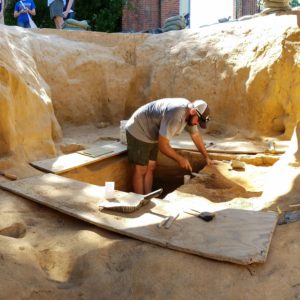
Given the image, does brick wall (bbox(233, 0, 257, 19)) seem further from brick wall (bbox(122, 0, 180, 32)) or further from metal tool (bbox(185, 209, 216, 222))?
metal tool (bbox(185, 209, 216, 222))

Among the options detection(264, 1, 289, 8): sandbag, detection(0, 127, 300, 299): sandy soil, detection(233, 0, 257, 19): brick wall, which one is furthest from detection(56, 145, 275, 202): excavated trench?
detection(233, 0, 257, 19): brick wall

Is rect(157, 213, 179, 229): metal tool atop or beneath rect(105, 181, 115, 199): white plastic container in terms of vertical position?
beneath

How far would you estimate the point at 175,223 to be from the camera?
3406mm

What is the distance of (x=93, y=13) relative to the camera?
49.1ft

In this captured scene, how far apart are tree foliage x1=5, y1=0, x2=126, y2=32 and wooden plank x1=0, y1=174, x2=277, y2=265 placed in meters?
11.6

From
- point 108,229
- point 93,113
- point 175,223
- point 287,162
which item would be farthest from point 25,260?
point 93,113

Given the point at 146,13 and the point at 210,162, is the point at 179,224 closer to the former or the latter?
the point at 210,162

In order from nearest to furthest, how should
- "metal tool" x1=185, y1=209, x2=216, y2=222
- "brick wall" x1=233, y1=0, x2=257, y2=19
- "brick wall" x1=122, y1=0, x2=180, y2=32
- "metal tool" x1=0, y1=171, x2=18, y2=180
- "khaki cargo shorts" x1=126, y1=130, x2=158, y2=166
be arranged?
"metal tool" x1=185, y1=209, x2=216, y2=222, "metal tool" x1=0, y1=171, x2=18, y2=180, "khaki cargo shorts" x1=126, y1=130, x2=158, y2=166, "brick wall" x1=122, y1=0, x2=180, y2=32, "brick wall" x1=233, y1=0, x2=257, y2=19

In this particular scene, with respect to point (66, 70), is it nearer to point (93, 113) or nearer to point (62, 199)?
point (93, 113)

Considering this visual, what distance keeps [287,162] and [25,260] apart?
3287 mm

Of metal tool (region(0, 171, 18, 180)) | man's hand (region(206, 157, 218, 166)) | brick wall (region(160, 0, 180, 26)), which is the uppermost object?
brick wall (region(160, 0, 180, 26))

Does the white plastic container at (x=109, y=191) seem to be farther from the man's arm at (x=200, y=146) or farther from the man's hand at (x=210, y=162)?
the man's hand at (x=210, y=162)

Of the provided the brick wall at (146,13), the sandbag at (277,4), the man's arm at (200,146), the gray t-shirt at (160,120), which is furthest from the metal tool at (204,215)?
the brick wall at (146,13)

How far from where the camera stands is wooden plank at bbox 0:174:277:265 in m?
2.97
